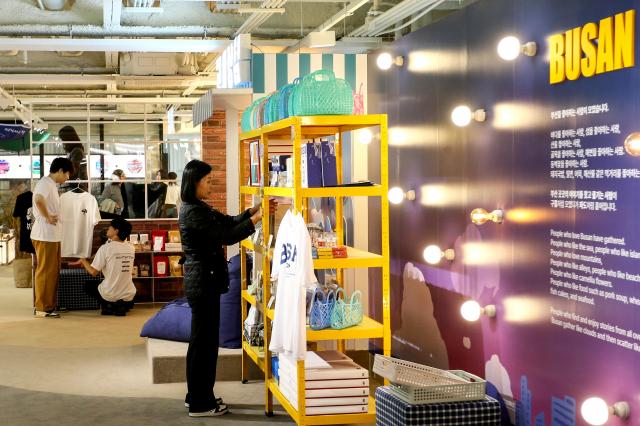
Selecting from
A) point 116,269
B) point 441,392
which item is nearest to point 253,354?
point 441,392

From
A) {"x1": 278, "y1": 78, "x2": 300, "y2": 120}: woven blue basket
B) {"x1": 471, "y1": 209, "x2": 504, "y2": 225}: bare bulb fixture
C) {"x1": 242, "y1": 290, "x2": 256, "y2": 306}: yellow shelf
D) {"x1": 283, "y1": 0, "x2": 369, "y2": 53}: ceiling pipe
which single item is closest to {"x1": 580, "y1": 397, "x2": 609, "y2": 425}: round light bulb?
{"x1": 471, "y1": 209, "x2": 504, "y2": 225}: bare bulb fixture

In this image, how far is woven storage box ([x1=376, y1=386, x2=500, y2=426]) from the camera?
479cm

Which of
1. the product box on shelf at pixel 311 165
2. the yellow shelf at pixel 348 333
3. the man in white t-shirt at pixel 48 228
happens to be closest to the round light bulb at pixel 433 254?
the yellow shelf at pixel 348 333

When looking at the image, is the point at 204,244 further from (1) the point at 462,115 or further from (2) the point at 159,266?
(2) the point at 159,266

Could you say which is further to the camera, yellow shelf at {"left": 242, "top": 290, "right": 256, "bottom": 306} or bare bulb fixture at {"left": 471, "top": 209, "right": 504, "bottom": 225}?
yellow shelf at {"left": 242, "top": 290, "right": 256, "bottom": 306}

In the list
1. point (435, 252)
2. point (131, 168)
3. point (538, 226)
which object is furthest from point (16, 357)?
point (131, 168)

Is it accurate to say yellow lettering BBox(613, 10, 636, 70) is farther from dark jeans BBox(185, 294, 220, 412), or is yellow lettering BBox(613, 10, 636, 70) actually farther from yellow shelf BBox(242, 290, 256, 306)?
yellow shelf BBox(242, 290, 256, 306)

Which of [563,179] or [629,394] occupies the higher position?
[563,179]

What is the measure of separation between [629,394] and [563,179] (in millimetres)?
1136

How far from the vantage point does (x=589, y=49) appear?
424 cm

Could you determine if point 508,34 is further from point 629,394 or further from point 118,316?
point 118,316

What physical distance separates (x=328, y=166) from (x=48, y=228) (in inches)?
246

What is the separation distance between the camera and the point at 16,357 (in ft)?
27.9

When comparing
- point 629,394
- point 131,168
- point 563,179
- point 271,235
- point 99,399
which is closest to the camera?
point 629,394
